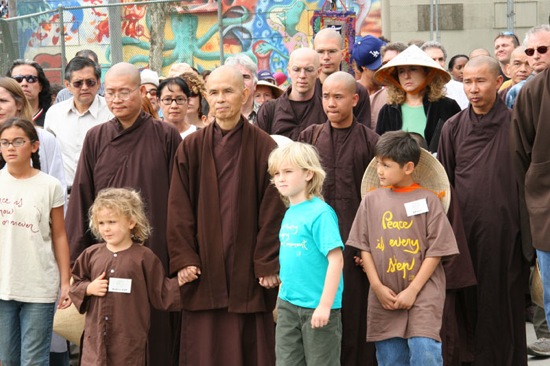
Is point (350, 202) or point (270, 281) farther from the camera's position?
point (350, 202)

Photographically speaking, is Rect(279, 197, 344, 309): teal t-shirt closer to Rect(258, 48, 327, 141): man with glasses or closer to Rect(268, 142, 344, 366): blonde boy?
Rect(268, 142, 344, 366): blonde boy

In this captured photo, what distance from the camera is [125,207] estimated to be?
17.7ft

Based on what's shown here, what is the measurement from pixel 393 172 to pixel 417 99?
150 cm

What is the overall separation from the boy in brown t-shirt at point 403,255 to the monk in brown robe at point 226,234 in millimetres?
570

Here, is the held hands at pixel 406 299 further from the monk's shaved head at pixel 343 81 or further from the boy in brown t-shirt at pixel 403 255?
the monk's shaved head at pixel 343 81

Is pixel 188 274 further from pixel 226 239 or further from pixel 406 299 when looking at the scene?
pixel 406 299

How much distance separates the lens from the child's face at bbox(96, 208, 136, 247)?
5.39 meters

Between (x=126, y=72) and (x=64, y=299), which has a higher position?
(x=126, y=72)

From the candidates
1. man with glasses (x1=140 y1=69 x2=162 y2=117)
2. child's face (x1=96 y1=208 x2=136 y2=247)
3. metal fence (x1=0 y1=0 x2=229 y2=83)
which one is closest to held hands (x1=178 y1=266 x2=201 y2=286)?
child's face (x1=96 y1=208 x2=136 y2=247)

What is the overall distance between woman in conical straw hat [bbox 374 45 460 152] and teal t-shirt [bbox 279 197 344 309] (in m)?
1.87

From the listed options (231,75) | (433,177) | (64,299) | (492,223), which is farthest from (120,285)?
(492,223)

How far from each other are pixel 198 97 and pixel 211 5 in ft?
41.3

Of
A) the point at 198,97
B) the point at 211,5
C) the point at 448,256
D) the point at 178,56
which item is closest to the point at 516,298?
the point at 448,256

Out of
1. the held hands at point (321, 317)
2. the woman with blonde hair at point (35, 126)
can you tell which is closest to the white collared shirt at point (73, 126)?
the woman with blonde hair at point (35, 126)
